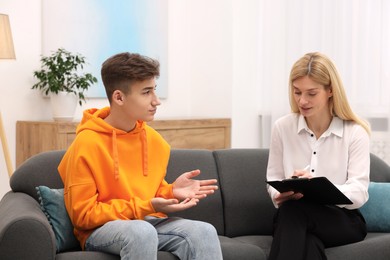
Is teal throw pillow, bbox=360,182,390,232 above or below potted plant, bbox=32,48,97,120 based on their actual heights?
below

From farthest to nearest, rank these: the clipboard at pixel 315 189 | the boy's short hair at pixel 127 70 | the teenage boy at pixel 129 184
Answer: the boy's short hair at pixel 127 70
the clipboard at pixel 315 189
the teenage boy at pixel 129 184

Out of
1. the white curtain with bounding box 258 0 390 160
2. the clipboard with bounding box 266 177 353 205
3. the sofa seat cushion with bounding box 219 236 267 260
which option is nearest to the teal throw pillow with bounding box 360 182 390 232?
the clipboard with bounding box 266 177 353 205

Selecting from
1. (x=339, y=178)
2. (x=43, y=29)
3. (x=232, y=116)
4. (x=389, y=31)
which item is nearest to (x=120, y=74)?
(x=339, y=178)

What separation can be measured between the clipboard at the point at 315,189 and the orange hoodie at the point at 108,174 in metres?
0.47

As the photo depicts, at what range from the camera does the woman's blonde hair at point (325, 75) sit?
3102 millimetres

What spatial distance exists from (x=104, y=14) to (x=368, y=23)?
6.43 ft

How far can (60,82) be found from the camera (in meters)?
4.82

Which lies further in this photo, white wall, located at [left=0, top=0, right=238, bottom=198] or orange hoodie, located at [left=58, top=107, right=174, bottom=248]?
white wall, located at [left=0, top=0, right=238, bottom=198]

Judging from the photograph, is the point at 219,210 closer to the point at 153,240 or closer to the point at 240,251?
the point at 240,251

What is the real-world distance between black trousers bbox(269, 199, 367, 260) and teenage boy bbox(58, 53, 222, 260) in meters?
0.32

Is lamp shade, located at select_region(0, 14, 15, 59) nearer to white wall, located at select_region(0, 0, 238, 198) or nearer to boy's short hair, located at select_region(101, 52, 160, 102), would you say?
white wall, located at select_region(0, 0, 238, 198)

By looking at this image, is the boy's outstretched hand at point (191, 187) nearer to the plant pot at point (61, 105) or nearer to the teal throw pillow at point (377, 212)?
the teal throw pillow at point (377, 212)

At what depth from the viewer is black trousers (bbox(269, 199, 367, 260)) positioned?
9.28 feet

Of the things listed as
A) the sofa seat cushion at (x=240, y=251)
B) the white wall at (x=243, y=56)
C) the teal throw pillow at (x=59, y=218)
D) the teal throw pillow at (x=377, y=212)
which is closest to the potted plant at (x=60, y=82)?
the white wall at (x=243, y=56)
